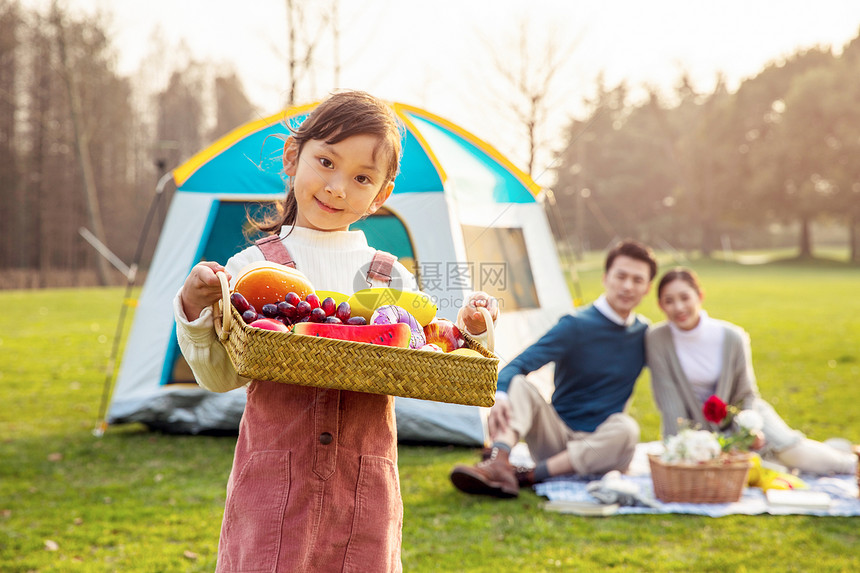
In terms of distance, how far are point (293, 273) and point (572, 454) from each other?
3.17 m

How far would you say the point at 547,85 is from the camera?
4109 mm

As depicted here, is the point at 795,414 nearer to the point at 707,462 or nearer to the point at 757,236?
the point at 707,462

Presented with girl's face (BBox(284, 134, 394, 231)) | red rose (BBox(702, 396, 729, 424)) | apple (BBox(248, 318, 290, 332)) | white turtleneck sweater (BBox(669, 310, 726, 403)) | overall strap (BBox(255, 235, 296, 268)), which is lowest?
red rose (BBox(702, 396, 729, 424))

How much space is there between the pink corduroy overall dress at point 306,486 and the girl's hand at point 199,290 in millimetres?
163

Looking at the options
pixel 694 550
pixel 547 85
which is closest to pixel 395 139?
pixel 694 550

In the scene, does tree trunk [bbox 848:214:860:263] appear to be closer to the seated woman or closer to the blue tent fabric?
the seated woman

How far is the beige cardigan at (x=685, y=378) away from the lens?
4199 millimetres

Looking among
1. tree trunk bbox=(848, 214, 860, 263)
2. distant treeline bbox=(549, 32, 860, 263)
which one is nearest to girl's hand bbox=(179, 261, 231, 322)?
distant treeline bbox=(549, 32, 860, 263)

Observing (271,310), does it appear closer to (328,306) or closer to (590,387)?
(328,306)

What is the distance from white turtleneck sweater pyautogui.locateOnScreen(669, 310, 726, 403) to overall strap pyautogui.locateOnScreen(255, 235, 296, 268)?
10.9ft

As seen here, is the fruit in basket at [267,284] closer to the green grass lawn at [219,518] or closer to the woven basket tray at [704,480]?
the green grass lawn at [219,518]

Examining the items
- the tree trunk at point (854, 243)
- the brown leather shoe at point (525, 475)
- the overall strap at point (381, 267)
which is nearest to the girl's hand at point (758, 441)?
the brown leather shoe at point (525, 475)

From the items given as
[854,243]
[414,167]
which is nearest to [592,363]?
[414,167]

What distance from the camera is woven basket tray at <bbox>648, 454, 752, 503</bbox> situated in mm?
3719
